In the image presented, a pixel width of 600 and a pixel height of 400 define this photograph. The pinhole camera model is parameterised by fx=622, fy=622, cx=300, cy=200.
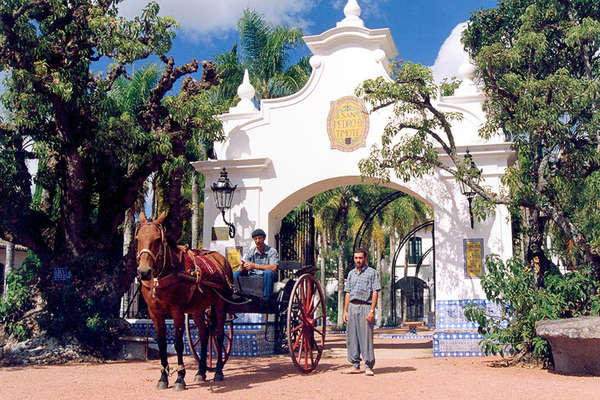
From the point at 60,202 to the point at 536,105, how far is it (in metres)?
8.30

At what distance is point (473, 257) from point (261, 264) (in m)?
4.33

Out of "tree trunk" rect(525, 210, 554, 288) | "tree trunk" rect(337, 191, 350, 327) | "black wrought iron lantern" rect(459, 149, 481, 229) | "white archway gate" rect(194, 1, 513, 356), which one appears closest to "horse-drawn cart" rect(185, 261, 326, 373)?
"black wrought iron lantern" rect(459, 149, 481, 229)

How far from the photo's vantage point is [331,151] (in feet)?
39.9

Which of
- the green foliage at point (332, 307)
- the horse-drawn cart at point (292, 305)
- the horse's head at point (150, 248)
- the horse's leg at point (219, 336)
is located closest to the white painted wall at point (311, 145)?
the horse-drawn cart at point (292, 305)

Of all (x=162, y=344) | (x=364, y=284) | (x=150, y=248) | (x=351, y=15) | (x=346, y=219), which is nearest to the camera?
(x=150, y=248)

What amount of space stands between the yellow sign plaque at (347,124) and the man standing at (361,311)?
153 inches

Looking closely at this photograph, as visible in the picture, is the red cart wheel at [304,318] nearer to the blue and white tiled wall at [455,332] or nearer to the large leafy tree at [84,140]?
the blue and white tiled wall at [455,332]

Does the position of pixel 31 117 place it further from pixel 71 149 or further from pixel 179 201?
pixel 179 201

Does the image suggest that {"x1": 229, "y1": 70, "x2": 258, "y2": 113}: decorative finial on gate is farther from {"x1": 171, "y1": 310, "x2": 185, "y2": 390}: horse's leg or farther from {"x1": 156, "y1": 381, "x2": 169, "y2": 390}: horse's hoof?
{"x1": 156, "y1": 381, "x2": 169, "y2": 390}: horse's hoof

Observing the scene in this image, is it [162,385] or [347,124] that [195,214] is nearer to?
[347,124]

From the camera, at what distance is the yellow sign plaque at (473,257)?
36.2ft

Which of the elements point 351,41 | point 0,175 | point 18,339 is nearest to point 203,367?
point 18,339

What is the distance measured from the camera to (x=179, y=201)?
1184cm

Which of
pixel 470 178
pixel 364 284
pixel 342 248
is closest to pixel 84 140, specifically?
pixel 364 284
